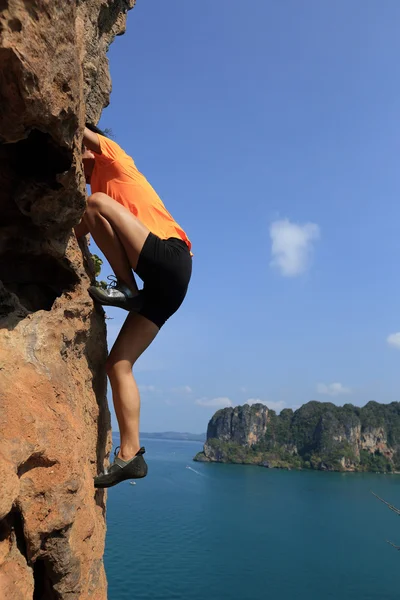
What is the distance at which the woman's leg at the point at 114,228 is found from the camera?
9.07 feet

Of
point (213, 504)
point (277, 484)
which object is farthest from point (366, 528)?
point (277, 484)

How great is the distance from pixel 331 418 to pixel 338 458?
1007cm

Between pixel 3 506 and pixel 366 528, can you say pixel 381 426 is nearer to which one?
pixel 366 528

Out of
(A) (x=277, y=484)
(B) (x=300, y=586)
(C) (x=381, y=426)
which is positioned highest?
(C) (x=381, y=426)

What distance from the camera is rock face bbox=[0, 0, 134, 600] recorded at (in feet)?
5.90

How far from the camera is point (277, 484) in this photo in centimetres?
6050

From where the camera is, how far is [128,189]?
2988mm

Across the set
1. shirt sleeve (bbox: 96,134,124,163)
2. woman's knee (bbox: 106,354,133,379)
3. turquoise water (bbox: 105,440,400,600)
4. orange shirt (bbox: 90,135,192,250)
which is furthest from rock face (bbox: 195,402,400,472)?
shirt sleeve (bbox: 96,134,124,163)

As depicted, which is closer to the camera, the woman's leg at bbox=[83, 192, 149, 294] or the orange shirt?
the woman's leg at bbox=[83, 192, 149, 294]

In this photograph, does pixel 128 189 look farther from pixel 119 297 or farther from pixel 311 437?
pixel 311 437

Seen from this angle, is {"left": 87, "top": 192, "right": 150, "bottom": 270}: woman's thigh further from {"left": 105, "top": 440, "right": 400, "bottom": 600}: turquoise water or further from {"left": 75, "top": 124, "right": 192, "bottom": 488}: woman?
{"left": 105, "top": 440, "right": 400, "bottom": 600}: turquoise water

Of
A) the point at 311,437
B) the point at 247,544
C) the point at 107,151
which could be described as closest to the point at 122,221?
the point at 107,151

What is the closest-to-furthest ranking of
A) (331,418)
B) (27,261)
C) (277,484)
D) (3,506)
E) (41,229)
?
(3,506), (41,229), (27,261), (277,484), (331,418)

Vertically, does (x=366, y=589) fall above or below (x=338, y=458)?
below
